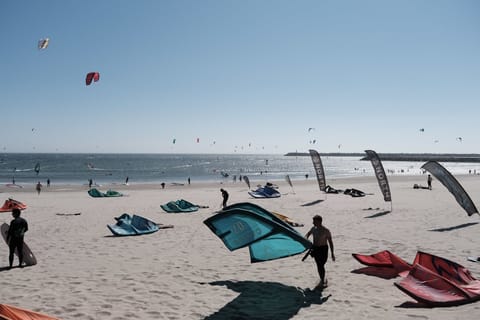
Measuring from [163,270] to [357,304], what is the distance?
3960 mm

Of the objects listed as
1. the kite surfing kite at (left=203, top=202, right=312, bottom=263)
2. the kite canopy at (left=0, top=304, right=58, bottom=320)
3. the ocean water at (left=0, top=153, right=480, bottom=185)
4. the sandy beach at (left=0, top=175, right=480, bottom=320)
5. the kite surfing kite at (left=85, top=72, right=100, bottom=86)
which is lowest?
the ocean water at (left=0, top=153, right=480, bottom=185)

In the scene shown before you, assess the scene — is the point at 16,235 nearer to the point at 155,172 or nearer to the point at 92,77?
the point at 92,77

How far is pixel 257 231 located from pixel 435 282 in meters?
3.00

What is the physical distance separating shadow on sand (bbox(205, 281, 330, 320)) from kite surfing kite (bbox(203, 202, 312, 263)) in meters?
0.64

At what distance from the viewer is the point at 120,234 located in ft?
37.8

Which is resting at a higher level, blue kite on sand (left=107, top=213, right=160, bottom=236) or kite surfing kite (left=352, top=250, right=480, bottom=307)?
kite surfing kite (left=352, top=250, right=480, bottom=307)

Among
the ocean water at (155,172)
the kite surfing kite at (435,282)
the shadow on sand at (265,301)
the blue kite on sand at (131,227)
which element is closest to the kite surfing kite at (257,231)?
the shadow on sand at (265,301)

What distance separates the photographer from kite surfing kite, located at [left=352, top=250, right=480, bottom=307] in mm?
5621

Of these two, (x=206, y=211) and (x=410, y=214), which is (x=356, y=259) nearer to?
(x=410, y=214)

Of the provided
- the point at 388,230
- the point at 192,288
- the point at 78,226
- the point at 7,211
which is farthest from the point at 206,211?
the point at 192,288

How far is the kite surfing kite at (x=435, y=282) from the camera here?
221 inches

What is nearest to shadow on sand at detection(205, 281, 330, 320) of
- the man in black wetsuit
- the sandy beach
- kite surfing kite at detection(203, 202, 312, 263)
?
the sandy beach

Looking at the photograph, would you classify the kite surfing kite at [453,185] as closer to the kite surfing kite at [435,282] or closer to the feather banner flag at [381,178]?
the feather banner flag at [381,178]

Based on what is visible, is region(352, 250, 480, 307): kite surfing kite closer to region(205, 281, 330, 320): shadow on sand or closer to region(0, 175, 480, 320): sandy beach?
region(0, 175, 480, 320): sandy beach
